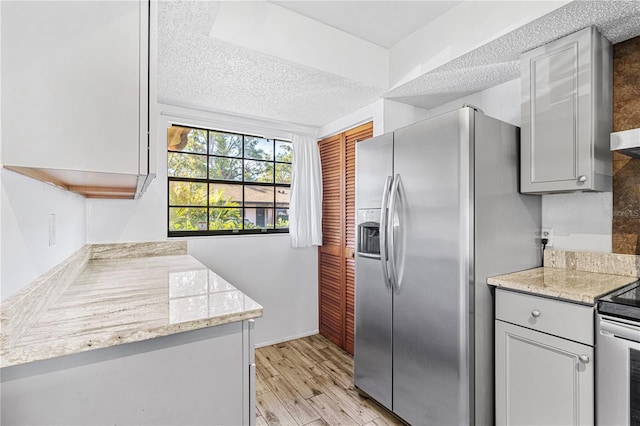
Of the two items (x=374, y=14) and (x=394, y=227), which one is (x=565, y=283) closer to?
(x=394, y=227)

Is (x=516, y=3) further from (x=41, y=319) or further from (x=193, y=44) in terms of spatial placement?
(x=41, y=319)

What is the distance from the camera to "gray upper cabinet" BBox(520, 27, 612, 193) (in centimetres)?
163

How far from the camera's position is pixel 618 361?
130 centimetres

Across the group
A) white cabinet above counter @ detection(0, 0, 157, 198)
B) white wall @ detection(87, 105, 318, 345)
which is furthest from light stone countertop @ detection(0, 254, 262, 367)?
white wall @ detection(87, 105, 318, 345)

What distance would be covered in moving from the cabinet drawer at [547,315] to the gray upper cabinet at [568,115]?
2.03 feet

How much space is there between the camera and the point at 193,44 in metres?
1.78

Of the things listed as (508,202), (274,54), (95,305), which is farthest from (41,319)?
(508,202)

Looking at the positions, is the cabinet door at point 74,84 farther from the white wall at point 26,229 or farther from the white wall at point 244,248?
the white wall at point 244,248

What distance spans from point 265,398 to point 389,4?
2675 millimetres

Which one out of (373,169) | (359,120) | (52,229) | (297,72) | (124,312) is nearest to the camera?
(124,312)

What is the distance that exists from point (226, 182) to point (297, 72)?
52.3 inches

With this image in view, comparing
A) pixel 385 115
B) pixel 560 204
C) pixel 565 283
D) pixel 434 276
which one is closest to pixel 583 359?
pixel 565 283

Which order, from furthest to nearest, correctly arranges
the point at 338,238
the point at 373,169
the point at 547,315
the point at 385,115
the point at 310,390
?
the point at 338,238 < the point at 385,115 < the point at 310,390 < the point at 373,169 < the point at 547,315

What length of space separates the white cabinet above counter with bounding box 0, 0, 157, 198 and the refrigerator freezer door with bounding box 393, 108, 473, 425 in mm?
1393
